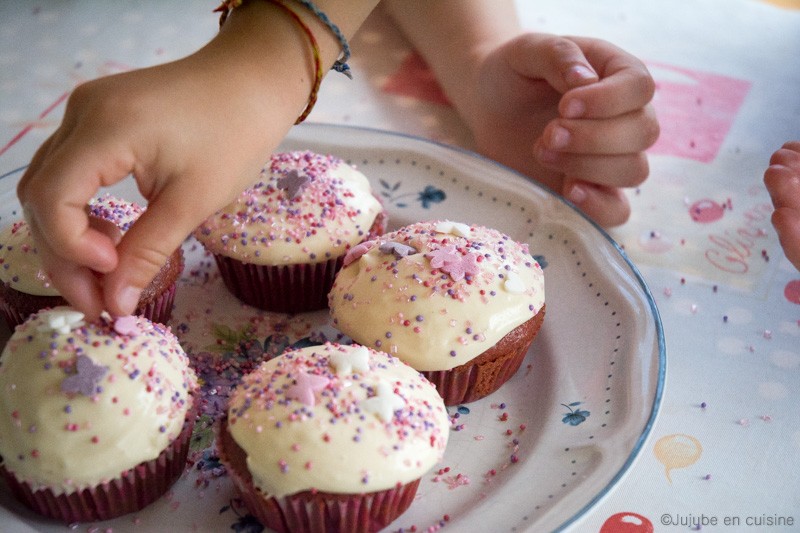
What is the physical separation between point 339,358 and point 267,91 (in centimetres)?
41

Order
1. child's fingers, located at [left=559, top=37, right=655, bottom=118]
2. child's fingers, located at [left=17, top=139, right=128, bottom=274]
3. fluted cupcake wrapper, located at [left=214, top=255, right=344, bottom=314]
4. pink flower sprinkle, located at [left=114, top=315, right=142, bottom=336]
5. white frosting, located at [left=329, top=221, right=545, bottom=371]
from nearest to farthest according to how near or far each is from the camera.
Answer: child's fingers, located at [left=17, top=139, right=128, bottom=274], pink flower sprinkle, located at [left=114, top=315, right=142, bottom=336], white frosting, located at [left=329, top=221, right=545, bottom=371], fluted cupcake wrapper, located at [left=214, top=255, right=344, bottom=314], child's fingers, located at [left=559, top=37, right=655, bottom=118]

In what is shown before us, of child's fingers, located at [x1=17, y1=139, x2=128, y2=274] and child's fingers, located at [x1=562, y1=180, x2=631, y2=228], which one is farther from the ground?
child's fingers, located at [x1=17, y1=139, x2=128, y2=274]

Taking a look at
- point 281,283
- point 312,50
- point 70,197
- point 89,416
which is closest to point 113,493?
point 89,416

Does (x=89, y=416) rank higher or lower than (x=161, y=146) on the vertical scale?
lower

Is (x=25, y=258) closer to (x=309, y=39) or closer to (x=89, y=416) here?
(x=89, y=416)

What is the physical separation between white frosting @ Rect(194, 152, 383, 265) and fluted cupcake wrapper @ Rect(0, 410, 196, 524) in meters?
0.42

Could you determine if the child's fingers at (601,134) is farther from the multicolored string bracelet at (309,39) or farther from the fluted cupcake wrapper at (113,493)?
the fluted cupcake wrapper at (113,493)

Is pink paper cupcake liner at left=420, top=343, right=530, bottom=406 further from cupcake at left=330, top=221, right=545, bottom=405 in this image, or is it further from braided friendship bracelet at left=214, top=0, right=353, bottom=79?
braided friendship bracelet at left=214, top=0, right=353, bottom=79

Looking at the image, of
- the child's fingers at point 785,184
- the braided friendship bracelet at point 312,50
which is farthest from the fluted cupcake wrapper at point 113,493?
the child's fingers at point 785,184

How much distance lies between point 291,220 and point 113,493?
0.62 meters

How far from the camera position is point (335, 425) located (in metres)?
1.22

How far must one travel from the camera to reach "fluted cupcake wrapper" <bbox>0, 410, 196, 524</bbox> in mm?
1250

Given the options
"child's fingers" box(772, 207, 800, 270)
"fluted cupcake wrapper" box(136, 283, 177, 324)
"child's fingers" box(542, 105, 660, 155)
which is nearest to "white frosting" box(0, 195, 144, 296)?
"fluted cupcake wrapper" box(136, 283, 177, 324)

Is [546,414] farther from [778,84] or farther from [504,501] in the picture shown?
[778,84]
